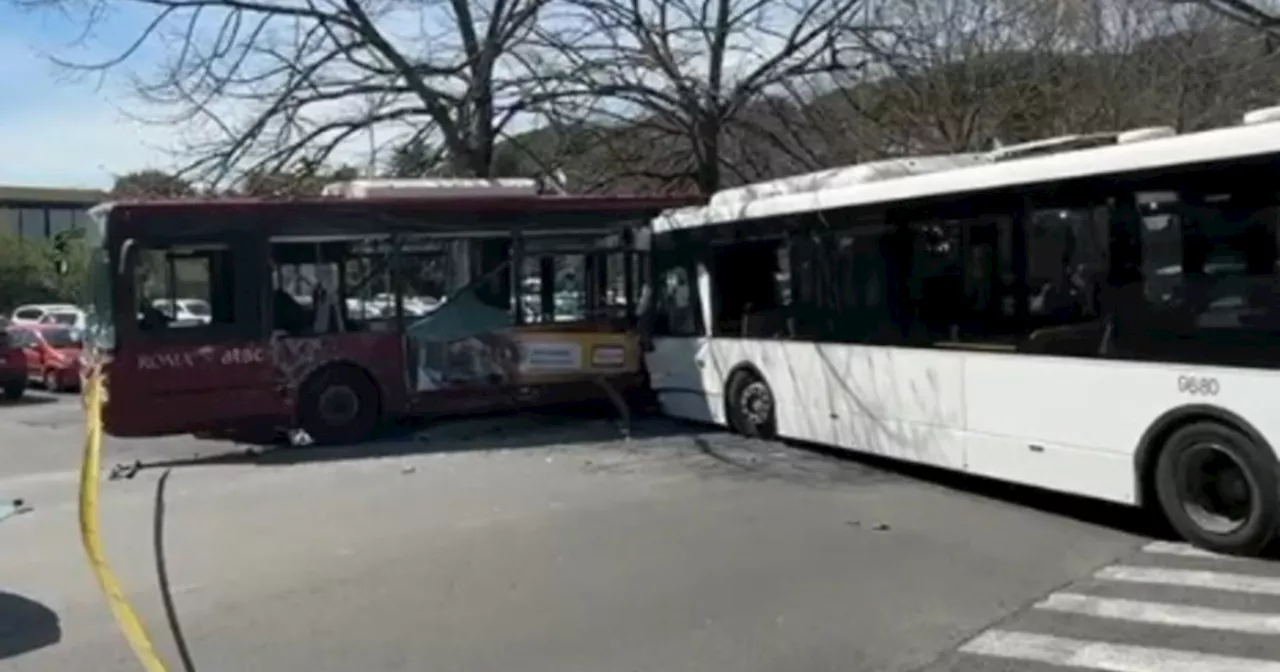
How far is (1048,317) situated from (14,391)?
72.6 ft

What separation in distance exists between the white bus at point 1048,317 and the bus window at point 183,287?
5678 millimetres

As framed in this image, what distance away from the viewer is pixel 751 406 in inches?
554

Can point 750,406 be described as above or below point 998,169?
below

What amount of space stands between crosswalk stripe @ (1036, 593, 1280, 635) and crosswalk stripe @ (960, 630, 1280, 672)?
535 millimetres

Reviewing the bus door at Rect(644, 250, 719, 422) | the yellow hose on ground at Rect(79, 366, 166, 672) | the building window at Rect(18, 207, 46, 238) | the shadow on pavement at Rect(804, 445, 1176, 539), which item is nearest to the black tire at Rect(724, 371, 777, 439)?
the bus door at Rect(644, 250, 719, 422)

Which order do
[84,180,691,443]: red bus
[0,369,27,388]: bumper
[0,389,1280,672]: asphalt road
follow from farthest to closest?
[0,369,27,388]: bumper, [84,180,691,443]: red bus, [0,389,1280,672]: asphalt road

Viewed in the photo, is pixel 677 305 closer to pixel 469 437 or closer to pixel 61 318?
pixel 469 437

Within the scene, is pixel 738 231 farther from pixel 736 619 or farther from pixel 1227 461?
pixel 736 619

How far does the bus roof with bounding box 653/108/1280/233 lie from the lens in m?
8.08

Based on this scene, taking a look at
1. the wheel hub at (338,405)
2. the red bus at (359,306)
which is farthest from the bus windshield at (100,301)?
the wheel hub at (338,405)

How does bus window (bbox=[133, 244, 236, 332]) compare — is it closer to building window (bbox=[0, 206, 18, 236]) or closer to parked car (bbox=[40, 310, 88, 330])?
parked car (bbox=[40, 310, 88, 330])

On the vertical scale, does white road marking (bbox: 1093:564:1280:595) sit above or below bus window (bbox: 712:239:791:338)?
below

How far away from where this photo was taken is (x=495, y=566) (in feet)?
27.1

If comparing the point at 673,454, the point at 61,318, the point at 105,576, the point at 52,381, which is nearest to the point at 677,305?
the point at 673,454
